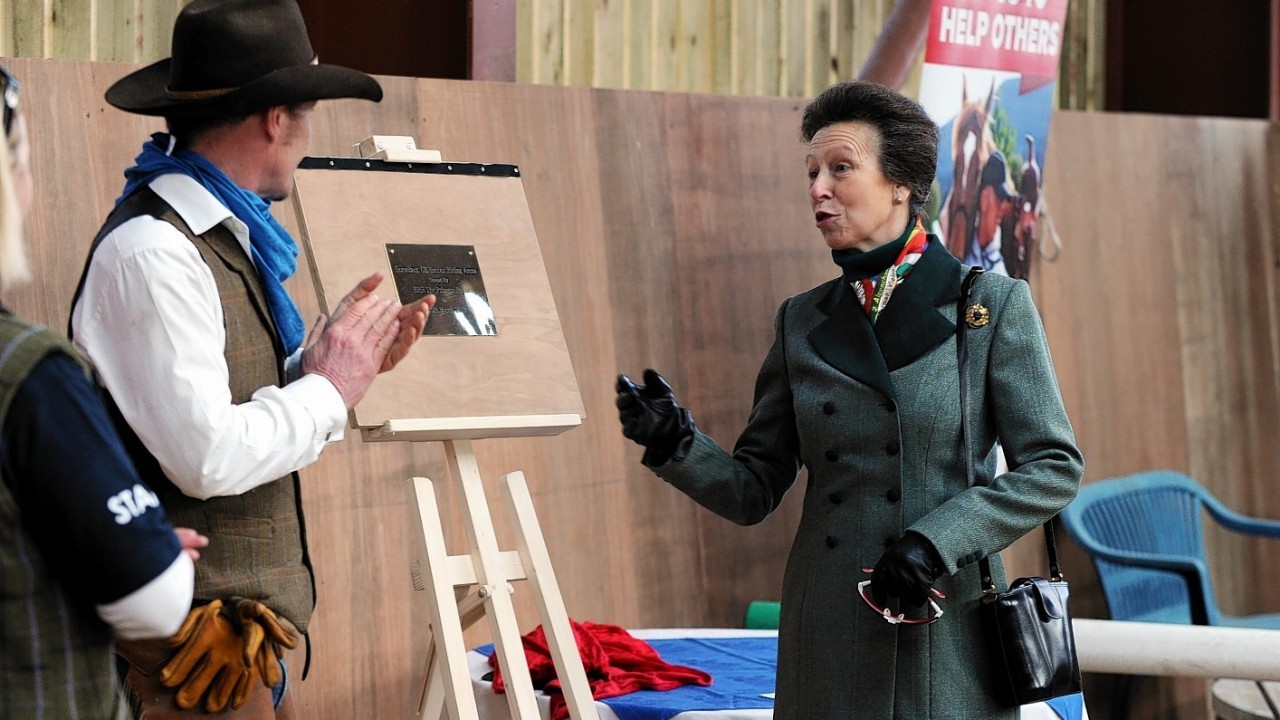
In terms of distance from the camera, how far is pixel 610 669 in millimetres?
3018

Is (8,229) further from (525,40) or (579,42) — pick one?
(579,42)

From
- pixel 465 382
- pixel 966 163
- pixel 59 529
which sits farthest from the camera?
pixel 966 163

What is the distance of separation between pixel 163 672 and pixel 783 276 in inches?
103

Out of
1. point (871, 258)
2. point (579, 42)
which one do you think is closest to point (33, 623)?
point (871, 258)

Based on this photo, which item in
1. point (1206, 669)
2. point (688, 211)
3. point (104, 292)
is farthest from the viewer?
point (688, 211)

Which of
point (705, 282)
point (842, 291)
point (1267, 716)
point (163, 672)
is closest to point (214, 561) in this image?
point (163, 672)

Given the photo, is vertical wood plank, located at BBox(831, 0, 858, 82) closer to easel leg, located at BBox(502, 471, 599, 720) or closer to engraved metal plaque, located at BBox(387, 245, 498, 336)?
engraved metal plaque, located at BBox(387, 245, 498, 336)

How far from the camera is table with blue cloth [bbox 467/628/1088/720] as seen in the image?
9.11ft

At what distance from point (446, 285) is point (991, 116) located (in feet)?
6.16

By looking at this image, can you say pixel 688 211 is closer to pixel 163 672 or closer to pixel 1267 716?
pixel 1267 716

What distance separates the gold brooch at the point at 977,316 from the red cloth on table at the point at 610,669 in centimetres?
118

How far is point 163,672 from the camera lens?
1.87 meters

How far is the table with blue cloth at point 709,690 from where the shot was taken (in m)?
2.78

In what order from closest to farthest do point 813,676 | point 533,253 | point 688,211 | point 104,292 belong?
point 104,292 → point 813,676 → point 533,253 → point 688,211
